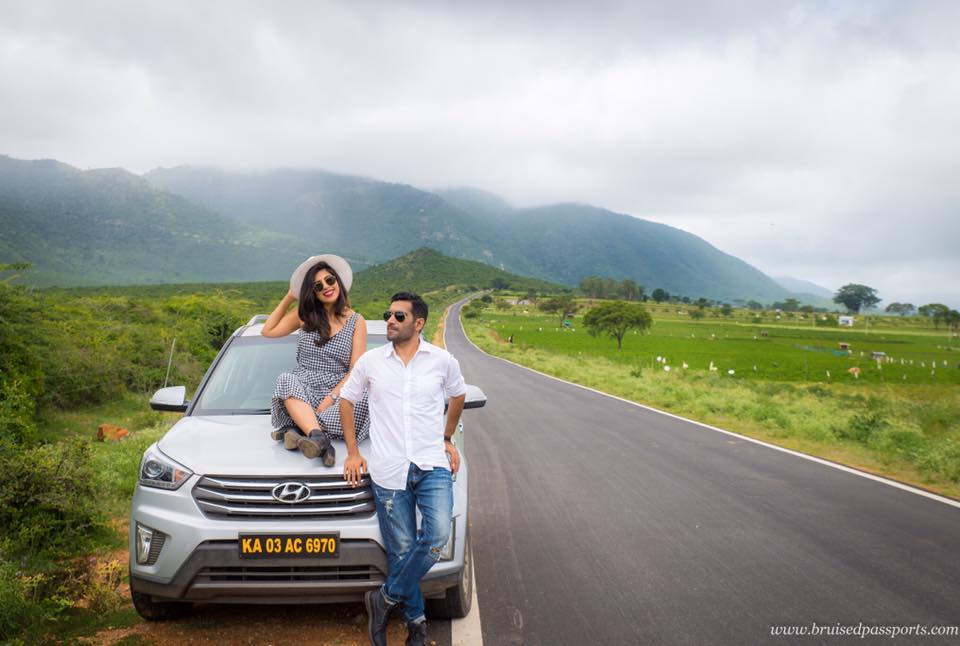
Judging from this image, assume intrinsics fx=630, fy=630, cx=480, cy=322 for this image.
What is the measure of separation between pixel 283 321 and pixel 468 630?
240cm

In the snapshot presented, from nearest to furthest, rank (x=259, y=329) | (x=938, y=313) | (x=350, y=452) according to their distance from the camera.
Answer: (x=350, y=452) → (x=259, y=329) → (x=938, y=313)

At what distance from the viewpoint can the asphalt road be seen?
3.90 metres

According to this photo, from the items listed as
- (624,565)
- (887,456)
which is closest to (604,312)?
(887,456)

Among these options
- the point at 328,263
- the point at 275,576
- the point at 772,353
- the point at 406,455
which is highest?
the point at 328,263

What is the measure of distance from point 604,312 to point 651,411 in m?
60.2

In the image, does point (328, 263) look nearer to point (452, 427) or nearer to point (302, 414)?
point (302, 414)

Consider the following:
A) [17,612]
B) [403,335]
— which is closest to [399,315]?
[403,335]

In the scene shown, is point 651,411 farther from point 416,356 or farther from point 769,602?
point 416,356

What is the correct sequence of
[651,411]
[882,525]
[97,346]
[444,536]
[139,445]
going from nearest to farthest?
[444,536] → [882,525] → [139,445] → [651,411] → [97,346]

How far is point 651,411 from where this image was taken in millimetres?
15094

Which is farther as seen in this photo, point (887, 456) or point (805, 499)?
point (887, 456)

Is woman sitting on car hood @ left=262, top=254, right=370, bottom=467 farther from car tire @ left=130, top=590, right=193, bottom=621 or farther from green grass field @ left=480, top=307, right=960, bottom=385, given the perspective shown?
green grass field @ left=480, top=307, right=960, bottom=385

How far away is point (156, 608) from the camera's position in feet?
12.1

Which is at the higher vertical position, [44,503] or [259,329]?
[259,329]
